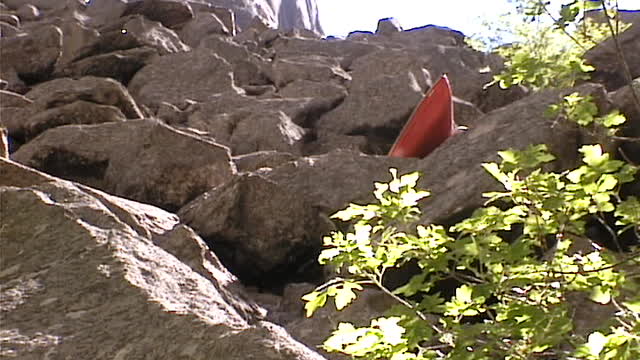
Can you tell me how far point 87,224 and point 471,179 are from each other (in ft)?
13.3

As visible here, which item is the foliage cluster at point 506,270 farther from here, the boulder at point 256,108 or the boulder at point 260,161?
the boulder at point 256,108

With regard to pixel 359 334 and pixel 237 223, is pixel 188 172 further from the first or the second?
pixel 359 334

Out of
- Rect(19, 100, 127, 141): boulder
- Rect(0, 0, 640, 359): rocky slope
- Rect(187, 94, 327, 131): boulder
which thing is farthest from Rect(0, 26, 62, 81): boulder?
Rect(19, 100, 127, 141): boulder

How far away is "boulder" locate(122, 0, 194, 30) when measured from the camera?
42.5 metres

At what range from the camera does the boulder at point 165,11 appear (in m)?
42.5

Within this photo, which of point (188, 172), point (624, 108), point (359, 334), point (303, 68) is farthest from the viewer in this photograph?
point (303, 68)

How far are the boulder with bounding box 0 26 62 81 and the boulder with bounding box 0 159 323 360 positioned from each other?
23.4m

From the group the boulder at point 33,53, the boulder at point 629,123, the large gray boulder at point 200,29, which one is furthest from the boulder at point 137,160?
the large gray boulder at point 200,29

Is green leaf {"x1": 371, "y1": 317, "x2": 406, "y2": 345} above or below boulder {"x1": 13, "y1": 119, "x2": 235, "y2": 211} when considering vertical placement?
above

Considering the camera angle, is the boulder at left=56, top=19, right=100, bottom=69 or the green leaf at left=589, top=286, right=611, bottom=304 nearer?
the green leaf at left=589, top=286, right=611, bottom=304

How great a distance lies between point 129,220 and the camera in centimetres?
784

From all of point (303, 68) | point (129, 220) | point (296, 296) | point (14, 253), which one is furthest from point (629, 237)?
point (303, 68)

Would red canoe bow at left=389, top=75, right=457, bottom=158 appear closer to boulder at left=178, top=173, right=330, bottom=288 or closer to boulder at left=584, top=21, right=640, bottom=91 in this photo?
boulder at left=178, top=173, right=330, bottom=288

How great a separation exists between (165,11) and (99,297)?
133 ft
